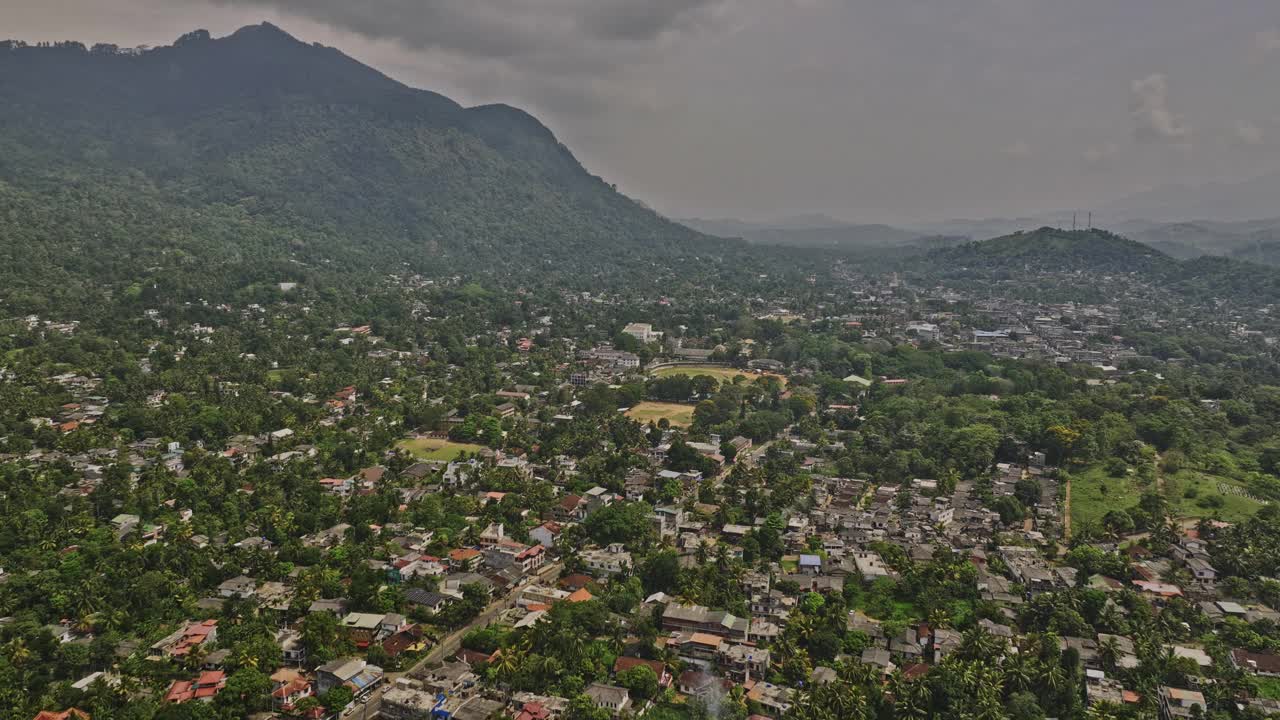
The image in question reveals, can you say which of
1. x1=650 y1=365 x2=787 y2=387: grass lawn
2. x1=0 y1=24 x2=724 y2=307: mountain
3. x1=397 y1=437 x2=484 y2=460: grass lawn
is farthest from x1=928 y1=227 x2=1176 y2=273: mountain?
x1=397 y1=437 x2=484 y2=460: grass lawn

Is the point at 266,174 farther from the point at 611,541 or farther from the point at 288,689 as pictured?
the point at 288,689

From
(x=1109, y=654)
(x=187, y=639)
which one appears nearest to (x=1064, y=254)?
(x=1109, y=654)

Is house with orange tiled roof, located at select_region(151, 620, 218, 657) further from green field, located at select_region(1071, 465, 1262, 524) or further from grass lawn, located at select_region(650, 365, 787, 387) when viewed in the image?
grass lawn, located at select_region(650, 365, 787, 387)

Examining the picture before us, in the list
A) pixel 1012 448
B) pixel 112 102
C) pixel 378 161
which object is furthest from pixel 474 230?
pixel 1012 448

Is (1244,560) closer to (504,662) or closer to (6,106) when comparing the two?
(504,662)

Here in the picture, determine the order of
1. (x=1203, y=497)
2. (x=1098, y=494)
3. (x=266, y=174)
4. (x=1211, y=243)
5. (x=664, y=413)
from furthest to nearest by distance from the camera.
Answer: (x=1211, y=243), (x=266, y=174), (x=664, y=413), (x=1098, y=494), (x=1203, y=497)
